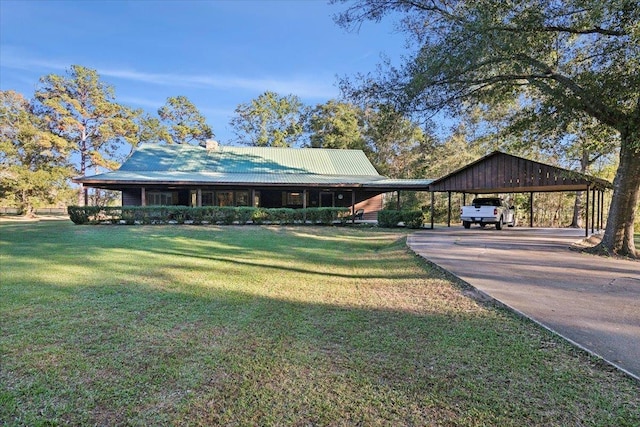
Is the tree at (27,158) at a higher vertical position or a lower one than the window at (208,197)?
higher

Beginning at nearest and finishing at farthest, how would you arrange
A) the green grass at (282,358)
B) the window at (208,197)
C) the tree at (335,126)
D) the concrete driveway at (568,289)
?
the green grass at (282,358)
the concrete driveway at (568,289)
the window at (208,197)
the tree at (335,126)

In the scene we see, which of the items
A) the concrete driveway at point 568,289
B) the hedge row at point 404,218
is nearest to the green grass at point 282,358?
the concrete driveway at point 568,289

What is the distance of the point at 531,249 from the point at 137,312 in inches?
406

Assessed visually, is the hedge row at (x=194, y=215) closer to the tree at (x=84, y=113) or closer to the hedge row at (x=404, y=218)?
the hedge row at (x=404, y=218)

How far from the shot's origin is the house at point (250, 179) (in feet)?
65.5

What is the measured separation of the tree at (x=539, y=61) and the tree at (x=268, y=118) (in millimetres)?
29405

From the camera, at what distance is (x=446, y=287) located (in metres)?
5.69

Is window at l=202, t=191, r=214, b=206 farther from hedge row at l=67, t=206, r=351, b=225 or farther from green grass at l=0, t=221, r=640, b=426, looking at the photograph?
green grass at l=0, t=221, r=640, b=426

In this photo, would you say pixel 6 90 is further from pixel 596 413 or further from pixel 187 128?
pixel 596 413

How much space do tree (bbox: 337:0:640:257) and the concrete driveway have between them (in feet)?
9.83

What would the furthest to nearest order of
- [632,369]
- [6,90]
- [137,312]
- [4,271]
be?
[6,90] < [4,271] < [137,312] < [632,369]

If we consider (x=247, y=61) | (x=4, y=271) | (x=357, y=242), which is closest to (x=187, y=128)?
(x=247, y=61)

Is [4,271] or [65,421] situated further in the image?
[4,271]

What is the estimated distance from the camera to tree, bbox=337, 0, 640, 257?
7.92 m
